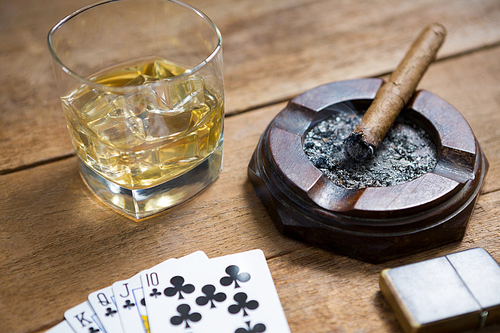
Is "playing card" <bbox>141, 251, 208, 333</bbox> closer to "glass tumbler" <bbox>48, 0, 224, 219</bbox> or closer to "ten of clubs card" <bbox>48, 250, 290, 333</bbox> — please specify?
"ten of clubs card" <bbox>48, 250, 290, 333</bbox>

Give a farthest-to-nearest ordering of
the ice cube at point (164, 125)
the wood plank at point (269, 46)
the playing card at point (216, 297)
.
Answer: the wood plank at point (269, 46) < the ice cube at point (164, 125) < the playing card at point (216, 297)

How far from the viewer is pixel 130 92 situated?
103 cm

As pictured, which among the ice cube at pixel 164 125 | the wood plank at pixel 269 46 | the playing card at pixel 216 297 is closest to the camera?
the playing card at pixel 216 297

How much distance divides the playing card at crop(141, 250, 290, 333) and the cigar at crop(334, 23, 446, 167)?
1.13ft

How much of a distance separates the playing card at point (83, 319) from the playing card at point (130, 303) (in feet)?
0.17

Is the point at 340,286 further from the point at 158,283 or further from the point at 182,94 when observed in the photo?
the point at 182,94

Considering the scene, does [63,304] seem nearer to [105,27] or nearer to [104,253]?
[104,253]

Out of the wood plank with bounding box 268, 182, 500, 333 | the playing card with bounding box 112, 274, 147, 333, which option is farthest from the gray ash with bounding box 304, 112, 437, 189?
the playing card with bounding box 112, 274, 147, 333

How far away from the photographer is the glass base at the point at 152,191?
121cm

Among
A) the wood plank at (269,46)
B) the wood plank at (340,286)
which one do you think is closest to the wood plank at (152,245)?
the wood plank at (340,286)

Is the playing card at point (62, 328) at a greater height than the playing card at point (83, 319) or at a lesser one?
lesser

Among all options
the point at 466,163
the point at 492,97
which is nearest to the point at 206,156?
the point at 466,163

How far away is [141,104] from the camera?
1087mm

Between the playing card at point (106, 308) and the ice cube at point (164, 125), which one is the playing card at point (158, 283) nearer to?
the playing card at point (106, 308)
